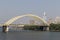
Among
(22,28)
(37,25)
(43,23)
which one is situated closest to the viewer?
(43,23)

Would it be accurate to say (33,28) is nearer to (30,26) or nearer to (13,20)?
(30,26)

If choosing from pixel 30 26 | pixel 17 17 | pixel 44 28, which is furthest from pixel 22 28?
pixel 17 17

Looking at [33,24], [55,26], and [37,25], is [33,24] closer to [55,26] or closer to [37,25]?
[37,25]

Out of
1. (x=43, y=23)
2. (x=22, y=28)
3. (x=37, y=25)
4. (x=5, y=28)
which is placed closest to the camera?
(x=5, y=28)

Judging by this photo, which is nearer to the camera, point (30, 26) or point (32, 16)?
point (32, 16)

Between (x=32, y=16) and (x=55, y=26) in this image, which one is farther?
(x=55, y=26)

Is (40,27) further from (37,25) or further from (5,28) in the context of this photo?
(5,28)

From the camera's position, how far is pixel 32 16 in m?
153

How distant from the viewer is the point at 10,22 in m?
154

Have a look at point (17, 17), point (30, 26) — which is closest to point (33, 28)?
point (30, 26)

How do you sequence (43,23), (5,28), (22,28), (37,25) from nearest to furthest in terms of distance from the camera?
(5,28)
(43,23)
(37,25)
(22,28)

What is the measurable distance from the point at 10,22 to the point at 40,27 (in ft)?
120

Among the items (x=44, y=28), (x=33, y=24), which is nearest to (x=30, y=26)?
(x=33, y=24)

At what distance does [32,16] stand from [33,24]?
32.9 meters
